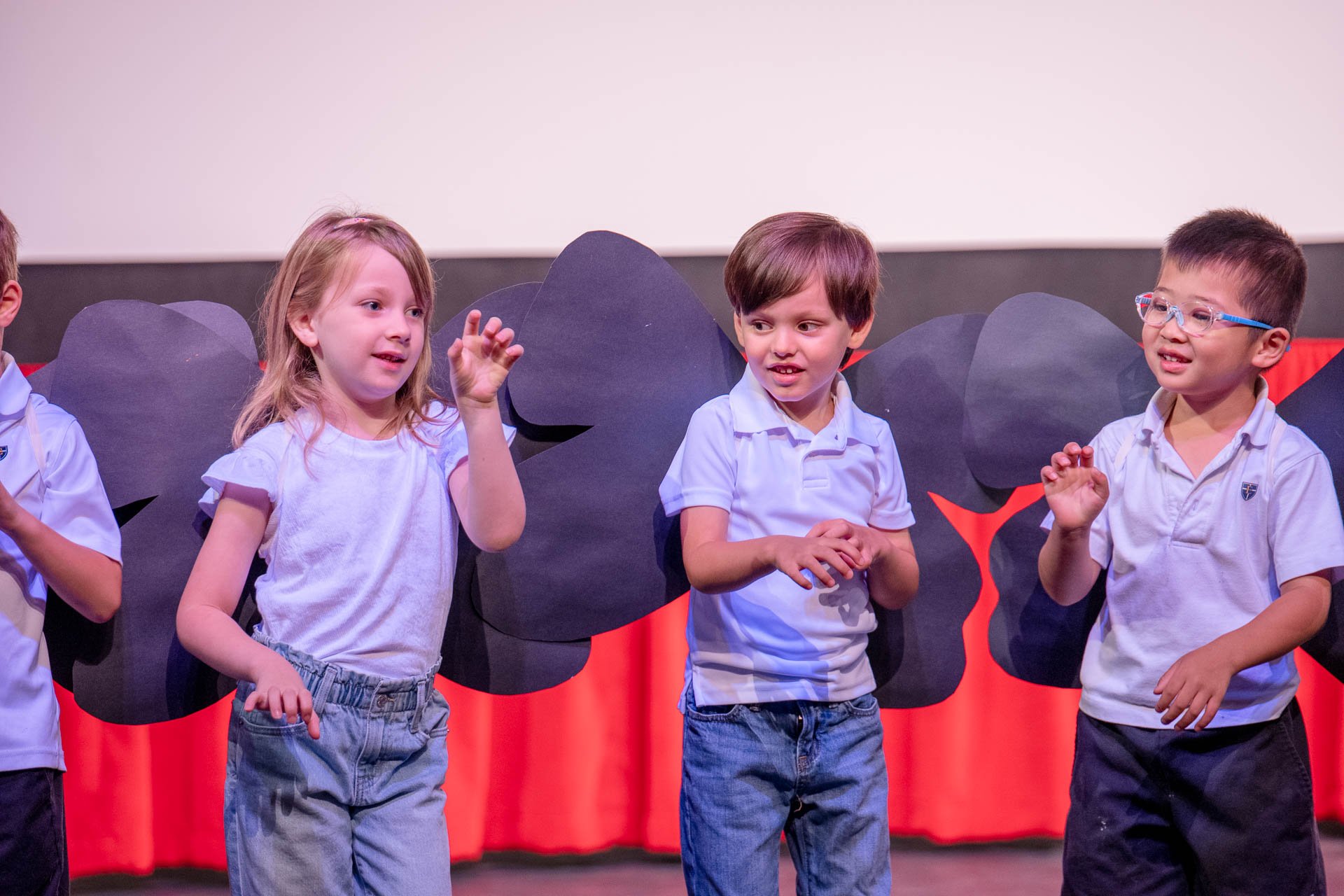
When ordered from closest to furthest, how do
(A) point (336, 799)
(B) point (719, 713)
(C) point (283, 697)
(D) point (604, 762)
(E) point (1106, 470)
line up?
(C) point (283, 697) → (A) point (336, 799) → (B) point (719, 713) → (E) point (1106, 470) → (D) point (604, 762)

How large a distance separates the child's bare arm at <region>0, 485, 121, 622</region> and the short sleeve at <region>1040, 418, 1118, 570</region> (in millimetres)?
1217

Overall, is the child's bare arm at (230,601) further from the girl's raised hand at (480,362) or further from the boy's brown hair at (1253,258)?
the boy's brown hair at (1253,258)

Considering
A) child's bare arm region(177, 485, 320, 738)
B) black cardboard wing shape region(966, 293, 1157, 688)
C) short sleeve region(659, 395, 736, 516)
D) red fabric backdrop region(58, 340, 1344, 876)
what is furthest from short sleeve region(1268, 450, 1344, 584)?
child's bare arm region(177, 485, 320, 738)

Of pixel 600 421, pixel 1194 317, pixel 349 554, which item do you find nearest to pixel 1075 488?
pixel 1194 317

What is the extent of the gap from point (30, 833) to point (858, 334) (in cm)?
117

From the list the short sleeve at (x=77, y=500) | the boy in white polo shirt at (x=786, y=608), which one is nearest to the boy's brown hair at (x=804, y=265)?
the boy in white polo shirt at (x=786, y=608)

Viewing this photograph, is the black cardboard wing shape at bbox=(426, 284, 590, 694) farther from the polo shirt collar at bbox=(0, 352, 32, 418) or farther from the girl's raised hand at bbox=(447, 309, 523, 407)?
the polo shirt collar at bbox=(0, 352, 32, 418)

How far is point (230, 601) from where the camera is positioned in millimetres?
1171

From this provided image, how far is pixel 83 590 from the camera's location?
48.5 inches

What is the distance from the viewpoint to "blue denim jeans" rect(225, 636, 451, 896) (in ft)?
Answer: 3.60

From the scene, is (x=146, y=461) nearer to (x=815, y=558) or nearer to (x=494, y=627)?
(x=494, y=627)

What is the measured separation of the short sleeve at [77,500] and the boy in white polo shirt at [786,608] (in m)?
0.73

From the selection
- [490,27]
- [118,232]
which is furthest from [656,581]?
[118,232]

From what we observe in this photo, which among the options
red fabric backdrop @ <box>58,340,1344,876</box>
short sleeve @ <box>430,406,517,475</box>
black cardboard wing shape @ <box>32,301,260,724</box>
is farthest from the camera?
red fabric backdrop @ <box>58,340,1344,876</box>
